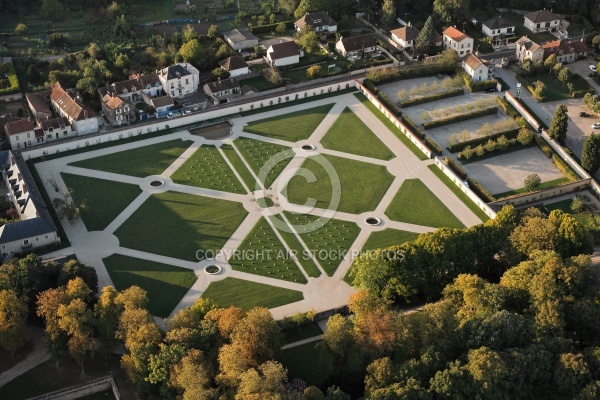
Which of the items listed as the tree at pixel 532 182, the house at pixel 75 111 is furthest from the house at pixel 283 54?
the tree at pixel 532 182

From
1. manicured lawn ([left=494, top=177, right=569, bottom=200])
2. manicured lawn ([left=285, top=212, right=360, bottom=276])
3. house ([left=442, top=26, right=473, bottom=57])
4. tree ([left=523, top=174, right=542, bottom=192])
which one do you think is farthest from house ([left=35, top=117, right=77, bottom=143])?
house ([left=442, top=26, right=473, bottom=57])

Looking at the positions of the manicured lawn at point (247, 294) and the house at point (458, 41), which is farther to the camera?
the house at point (458, 41)

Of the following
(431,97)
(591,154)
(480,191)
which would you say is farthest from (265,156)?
(591,154)

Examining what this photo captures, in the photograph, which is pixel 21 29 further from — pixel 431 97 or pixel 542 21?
pixel 542 21

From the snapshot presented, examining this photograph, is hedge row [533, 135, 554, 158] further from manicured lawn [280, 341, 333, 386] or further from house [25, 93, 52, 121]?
house [25, 93, 52, 121]

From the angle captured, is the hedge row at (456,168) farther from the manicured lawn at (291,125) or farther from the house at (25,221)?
the house at (25,221)

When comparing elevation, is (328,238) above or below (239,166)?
below

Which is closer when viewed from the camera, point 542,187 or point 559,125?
point 542,187
